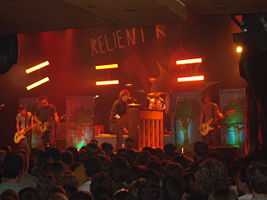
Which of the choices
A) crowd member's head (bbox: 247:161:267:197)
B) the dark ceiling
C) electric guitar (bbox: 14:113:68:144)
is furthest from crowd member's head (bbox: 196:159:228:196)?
electric guitar (bbox: 14:113:68:144)

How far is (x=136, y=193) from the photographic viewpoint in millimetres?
3668

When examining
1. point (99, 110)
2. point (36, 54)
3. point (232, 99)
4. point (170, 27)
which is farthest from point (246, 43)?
point (36, 54)

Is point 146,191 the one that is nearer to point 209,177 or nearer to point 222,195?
point 222,195

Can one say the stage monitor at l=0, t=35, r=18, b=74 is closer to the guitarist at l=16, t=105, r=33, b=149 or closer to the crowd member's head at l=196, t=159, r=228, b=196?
the crowd member's head at l=196, t=159, r=228, b=196

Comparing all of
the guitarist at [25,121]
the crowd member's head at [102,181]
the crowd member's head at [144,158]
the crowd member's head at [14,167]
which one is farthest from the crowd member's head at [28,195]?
the guitarist at [25,121]

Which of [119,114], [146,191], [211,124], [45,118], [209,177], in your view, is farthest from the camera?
[45,118]

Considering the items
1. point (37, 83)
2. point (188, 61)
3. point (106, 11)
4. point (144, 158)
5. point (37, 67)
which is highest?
point (37, 67)

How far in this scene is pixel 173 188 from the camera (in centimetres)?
421

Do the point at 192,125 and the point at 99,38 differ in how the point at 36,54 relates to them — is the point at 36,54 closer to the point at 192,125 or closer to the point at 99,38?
the point at 99,38

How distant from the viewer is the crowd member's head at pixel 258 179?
3.83m

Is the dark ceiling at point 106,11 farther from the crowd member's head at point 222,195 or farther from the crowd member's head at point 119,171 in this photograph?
the crowd member's head at point 222,195

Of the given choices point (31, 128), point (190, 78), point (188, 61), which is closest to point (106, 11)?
point (188, 61)

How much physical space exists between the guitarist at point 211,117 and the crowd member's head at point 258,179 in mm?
11001

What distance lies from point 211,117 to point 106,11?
910 cm
